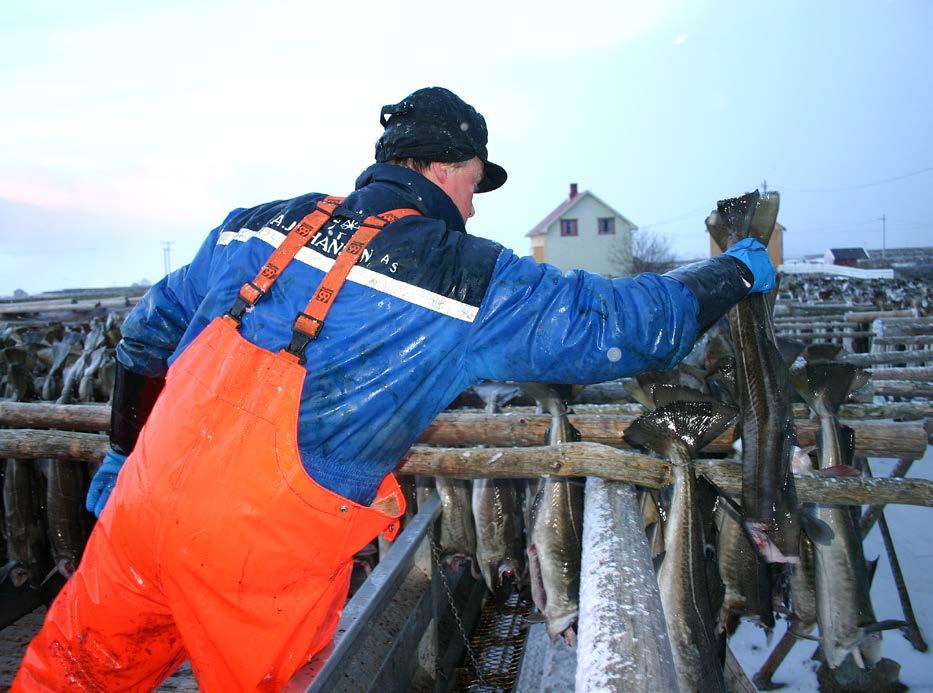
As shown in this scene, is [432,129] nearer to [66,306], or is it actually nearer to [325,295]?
[325,295]

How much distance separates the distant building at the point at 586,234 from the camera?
4188 cm

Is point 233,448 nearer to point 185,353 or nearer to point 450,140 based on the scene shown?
point 185,353

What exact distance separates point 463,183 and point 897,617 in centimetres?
465

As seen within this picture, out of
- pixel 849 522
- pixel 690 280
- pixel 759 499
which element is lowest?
pixel 849 522

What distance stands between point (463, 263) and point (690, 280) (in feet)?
2.49

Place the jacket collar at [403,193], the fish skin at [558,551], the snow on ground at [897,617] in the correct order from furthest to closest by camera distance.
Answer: the snow on ground at [897,617] < the fish skin at [558,551] < the jacket collar at [403,193]

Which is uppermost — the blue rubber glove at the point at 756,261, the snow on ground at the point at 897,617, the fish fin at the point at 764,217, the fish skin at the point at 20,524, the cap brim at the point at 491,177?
the cap brim at the point at 491,177

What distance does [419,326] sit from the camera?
1.73 meters

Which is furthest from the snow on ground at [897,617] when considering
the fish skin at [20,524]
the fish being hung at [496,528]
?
the fish skin at [20,524]

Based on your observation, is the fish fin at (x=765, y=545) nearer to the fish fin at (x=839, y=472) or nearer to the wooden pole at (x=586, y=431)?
the fish fin at (x=839, y=472)

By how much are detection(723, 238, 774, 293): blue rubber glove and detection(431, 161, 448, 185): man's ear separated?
1.06 metres

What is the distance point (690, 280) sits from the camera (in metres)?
1.96

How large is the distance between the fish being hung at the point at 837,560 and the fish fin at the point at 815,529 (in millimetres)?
75

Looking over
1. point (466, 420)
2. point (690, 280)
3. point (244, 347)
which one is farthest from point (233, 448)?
point (466, 420)
